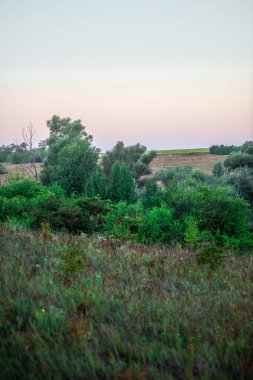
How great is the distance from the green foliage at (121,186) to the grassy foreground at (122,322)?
103ft

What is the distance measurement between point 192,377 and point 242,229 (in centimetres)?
2053

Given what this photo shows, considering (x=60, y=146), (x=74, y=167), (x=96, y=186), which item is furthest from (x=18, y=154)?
(x=96, y=186)

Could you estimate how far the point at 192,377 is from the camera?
2.97 metres

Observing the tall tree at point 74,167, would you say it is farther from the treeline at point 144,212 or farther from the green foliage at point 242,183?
the green foliage at point 242,183

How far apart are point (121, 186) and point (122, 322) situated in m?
34.1

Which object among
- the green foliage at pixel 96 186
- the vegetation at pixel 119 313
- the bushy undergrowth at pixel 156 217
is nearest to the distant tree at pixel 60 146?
the green foliage at pixel 96 186

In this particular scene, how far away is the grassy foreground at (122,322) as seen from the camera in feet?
10.8

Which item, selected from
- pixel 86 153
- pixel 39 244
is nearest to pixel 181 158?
pixel 86 153

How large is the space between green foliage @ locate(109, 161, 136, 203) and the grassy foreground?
103ft

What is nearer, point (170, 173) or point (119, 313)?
point (119, 313)

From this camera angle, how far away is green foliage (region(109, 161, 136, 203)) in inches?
1510

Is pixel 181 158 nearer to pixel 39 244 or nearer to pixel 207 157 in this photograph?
pixel 207 157

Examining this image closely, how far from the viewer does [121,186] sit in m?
38.3

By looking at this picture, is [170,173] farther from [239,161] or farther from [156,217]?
[156,217]
